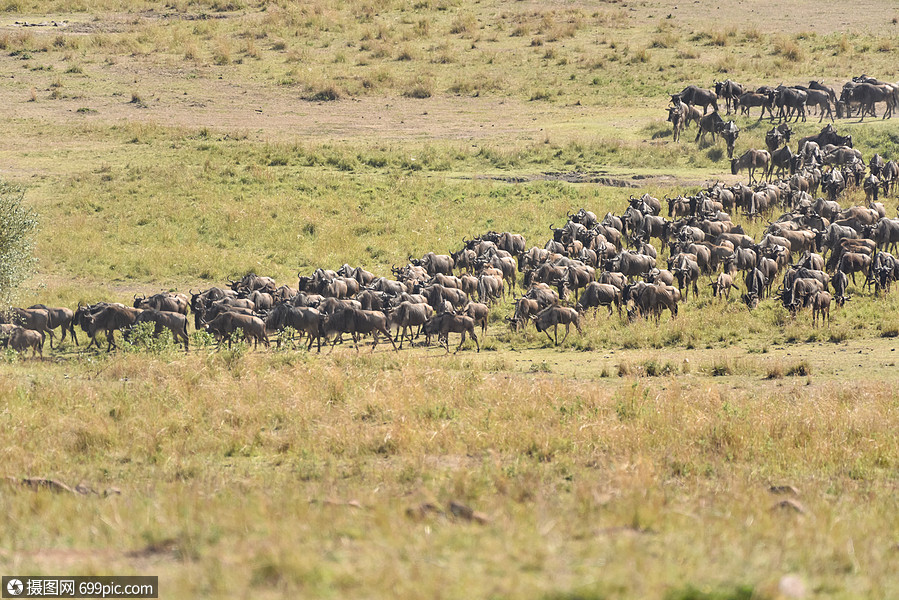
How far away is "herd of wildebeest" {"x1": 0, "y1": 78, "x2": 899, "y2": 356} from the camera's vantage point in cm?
2066

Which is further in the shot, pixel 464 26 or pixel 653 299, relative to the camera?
pixel 464 26

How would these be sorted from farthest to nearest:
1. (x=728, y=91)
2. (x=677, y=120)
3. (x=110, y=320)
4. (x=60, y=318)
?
1. (x=728, y=91)
2. (x=677, y=120)
3. (x=60, y=318)
4. (x=110, y=320)

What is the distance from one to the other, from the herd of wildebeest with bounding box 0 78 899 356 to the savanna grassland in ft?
2.18

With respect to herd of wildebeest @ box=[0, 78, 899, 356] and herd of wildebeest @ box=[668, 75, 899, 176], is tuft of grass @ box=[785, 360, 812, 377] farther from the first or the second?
herd of wildebeest @ box=[668, 75, 899, 176]

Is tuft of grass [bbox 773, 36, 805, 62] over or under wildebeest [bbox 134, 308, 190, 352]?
over

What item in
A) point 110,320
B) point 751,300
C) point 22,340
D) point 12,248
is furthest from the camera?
point 751,300

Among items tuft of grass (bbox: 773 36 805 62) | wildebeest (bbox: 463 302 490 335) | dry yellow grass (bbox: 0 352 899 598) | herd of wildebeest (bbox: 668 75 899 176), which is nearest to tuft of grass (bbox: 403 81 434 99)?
herd of wildebeest (bbox: 668 75 899 176)

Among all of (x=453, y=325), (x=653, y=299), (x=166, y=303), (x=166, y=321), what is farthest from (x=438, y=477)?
(x=166, y=303)

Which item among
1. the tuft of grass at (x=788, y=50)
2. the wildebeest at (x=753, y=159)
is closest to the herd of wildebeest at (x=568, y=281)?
the wildebeest at (x=753, y=159)

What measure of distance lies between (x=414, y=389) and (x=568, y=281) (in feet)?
33.1

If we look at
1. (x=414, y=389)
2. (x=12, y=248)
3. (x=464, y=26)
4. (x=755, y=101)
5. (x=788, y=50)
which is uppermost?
(x=464, y=26)

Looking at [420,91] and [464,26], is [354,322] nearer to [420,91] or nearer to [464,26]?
[420,91]

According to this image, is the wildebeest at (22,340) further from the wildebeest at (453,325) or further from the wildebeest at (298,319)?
the wildebeest at (453,325)

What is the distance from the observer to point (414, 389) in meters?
14.5
